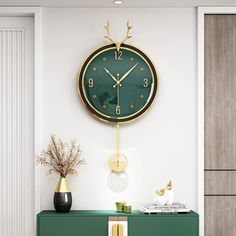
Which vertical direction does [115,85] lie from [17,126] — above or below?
Answer: above

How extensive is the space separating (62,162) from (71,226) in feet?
1.55

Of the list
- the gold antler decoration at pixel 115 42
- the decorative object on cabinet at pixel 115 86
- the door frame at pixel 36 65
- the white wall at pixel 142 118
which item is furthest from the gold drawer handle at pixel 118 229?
the gold antler decoration at pixel 115 42

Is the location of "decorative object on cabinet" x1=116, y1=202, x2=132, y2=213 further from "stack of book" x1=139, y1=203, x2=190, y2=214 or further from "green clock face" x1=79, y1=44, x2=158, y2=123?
"green clock face" x1=79, y1=44, x2=158, y2=123

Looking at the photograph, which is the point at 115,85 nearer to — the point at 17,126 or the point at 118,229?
the point at 17,126

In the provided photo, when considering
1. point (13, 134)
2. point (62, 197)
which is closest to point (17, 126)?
point (13, 134)

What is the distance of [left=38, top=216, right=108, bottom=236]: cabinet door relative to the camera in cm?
385

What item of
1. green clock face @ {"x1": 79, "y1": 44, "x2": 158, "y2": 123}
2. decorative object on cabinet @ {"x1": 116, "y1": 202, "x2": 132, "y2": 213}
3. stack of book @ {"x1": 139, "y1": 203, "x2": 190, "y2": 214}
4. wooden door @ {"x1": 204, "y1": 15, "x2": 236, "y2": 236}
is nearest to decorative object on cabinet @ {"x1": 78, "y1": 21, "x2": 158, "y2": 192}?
green clock face @ {"x1": 79, "y1": 44, "x2": 158, "y2": 123}

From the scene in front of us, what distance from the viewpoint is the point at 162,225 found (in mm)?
3885

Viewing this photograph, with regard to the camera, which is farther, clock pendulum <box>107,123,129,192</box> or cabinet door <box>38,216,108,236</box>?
clock pendulum <box>107,123,129,192</box>

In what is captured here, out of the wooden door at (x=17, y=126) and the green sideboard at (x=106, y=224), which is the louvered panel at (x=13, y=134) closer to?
the wooden door at (x=17, y=126)

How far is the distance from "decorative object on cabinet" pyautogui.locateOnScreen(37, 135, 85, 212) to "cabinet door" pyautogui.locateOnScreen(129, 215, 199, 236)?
1.67 ft

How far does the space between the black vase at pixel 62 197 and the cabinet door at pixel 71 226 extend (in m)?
0.11

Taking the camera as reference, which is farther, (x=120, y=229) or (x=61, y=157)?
(x=61, y=157)

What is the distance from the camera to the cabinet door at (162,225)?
388 cm
